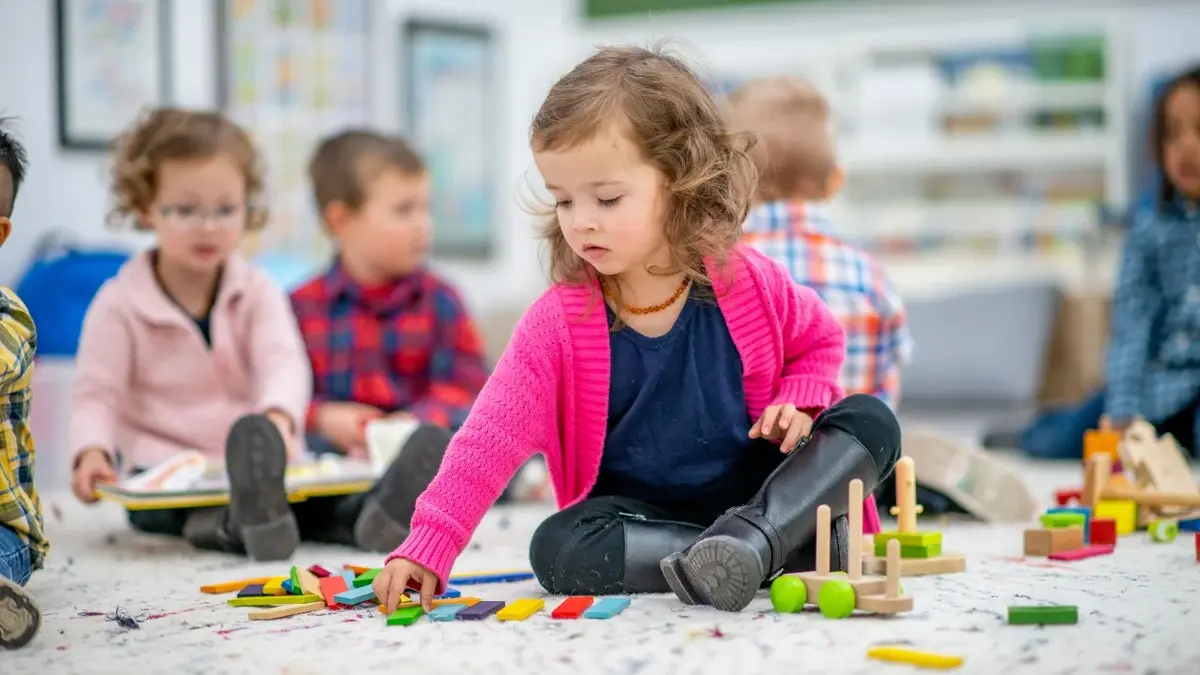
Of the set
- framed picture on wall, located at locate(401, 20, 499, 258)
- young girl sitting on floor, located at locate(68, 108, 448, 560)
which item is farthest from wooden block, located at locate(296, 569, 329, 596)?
framed picture on wall, located at locate(401, 20, 499, 258)

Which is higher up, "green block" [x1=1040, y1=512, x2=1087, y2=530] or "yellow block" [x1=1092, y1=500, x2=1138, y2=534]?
"green block" [x1=1040, y1=512, x2=1087, y2=530]

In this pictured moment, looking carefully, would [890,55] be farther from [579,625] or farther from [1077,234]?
[579,625]

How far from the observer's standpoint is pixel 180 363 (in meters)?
2.02

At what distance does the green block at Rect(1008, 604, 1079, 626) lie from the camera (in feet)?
3.75

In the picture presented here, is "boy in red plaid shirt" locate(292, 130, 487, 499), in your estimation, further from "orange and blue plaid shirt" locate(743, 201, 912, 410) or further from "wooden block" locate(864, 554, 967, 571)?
"wooden block" locate(864, 554, 967, 571)

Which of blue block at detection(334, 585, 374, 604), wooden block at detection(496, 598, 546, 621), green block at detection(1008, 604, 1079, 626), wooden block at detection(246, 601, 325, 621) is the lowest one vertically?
wooden block at detection(246, 601, 325, 621)

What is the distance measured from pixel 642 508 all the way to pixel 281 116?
2749 mm

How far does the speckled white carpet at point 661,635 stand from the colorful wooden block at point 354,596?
0.03 metres

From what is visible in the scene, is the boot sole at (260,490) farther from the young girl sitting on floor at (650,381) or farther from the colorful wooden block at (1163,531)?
the colorful wooden block at (1163,531)

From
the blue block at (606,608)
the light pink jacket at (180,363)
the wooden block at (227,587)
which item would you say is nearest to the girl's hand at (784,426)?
the blue block at (606,608)

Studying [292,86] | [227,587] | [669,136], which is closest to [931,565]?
[669,136]

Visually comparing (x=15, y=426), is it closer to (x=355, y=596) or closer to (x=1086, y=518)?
(x=355, y=596)

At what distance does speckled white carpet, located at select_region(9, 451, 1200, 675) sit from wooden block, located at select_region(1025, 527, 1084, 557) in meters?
0.06

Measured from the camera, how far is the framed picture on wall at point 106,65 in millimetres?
3092
